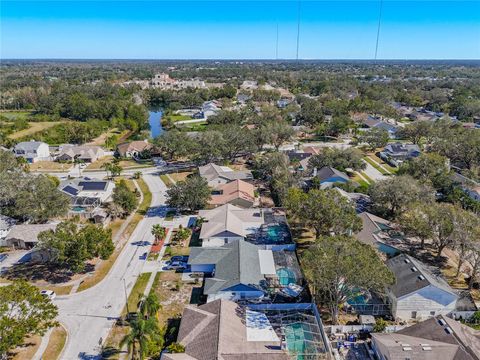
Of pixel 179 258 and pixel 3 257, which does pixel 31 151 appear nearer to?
pixel 3 257

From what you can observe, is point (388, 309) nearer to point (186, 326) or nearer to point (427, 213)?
point (427, 213)

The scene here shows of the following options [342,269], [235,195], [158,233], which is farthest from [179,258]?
[342,269]

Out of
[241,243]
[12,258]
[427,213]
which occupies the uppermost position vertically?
[427,213]

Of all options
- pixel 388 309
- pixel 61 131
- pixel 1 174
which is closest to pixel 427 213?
pixel 388 309

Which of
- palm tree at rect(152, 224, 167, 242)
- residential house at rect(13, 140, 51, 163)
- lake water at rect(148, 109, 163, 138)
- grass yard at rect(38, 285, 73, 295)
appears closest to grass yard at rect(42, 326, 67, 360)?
grass yard at rect(38, 285, 73, 295)

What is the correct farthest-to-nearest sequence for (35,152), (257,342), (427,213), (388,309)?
(35,152) < (427,213) < (388,309) < (257,342)

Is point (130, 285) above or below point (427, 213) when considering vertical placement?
below
